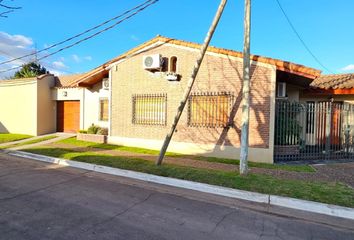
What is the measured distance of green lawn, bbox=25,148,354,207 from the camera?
586 cm

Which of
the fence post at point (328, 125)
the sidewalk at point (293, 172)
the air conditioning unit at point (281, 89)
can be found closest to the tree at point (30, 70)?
the sidewalk at point (293, 172)

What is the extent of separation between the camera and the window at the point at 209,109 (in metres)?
10.6

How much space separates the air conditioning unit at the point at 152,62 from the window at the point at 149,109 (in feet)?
4.15

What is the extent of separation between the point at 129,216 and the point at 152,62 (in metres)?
8.24

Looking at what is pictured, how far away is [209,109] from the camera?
1095 centimetres

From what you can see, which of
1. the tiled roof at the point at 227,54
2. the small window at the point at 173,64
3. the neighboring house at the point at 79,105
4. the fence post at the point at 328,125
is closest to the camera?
the tiled roof at the point at 227,54

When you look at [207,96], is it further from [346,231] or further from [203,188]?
[346,231]

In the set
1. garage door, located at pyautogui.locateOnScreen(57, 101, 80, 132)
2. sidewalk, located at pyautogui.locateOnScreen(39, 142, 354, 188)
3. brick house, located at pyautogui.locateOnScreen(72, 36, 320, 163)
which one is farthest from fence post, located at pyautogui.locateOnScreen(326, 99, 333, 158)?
garage door, located at pyautogui.locateOnScreen(57, 101, 80, 132)

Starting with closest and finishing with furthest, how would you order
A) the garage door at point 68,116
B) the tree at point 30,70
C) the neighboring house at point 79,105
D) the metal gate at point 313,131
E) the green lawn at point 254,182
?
the green lawn at point 254,182, the metal gate at point 313,131, the neighboring house at point 79,105, the garage door at point 68,116, the tree at point 30,70

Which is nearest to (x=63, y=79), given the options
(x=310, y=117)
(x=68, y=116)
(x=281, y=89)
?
(x=68, y=116)

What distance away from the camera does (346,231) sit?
14.6ft

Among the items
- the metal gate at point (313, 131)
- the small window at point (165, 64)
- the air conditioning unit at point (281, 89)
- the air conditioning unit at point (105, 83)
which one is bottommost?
the metal gate at point (313, 131)

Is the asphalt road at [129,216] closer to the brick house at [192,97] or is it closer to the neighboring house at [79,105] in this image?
the brick house at [192,97]

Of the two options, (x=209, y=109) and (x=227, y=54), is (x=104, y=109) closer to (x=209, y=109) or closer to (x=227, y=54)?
(x=209, y=109)
